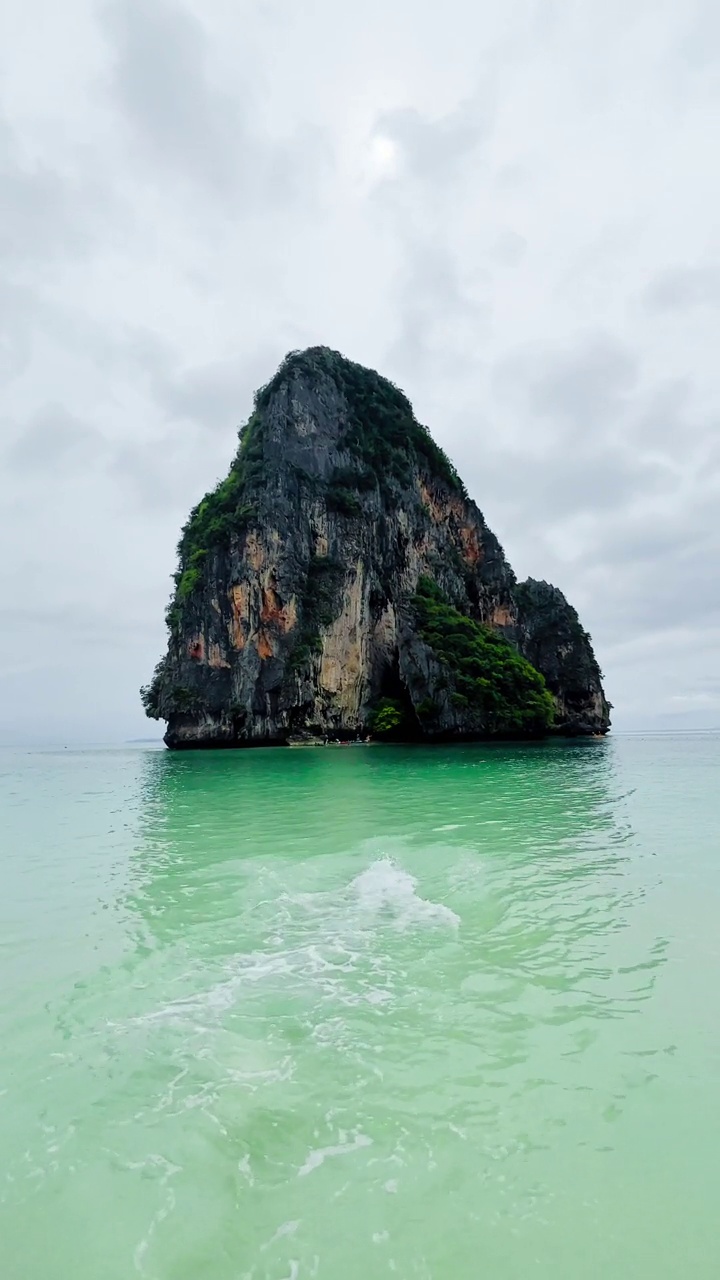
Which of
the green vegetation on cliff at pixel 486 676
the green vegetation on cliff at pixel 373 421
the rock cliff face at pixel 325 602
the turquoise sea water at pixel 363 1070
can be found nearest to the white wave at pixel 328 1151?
the turquoise sea water at pixel 363 1070

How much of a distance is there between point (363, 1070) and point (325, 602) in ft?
129

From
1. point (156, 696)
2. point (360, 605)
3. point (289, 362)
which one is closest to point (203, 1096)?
point (360, 605)

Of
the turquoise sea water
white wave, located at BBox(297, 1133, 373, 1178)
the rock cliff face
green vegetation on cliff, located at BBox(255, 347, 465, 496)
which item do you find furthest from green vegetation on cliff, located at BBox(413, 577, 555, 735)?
white wave, located at BBox(297, 1133, 373, 1178)

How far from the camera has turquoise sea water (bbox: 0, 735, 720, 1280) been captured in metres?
2.29

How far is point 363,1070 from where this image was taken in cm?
334

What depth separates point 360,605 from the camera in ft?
145

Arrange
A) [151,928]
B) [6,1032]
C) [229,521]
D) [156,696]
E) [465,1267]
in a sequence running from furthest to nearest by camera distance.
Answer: [156,696]
[229,521]
[151,928]
[6,1032]
[465,1267]

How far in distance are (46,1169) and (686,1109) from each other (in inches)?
119

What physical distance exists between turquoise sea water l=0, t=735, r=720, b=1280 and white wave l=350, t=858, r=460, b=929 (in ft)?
0.16

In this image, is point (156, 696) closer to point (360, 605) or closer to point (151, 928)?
point (360, 605)

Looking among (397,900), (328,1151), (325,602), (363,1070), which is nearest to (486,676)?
(325,602)

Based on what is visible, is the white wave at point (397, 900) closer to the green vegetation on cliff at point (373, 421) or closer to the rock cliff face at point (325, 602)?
the rock cliff face at point (325, 602)

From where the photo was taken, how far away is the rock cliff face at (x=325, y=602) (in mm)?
40531

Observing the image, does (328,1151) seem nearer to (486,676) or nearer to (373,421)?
(486,676)
